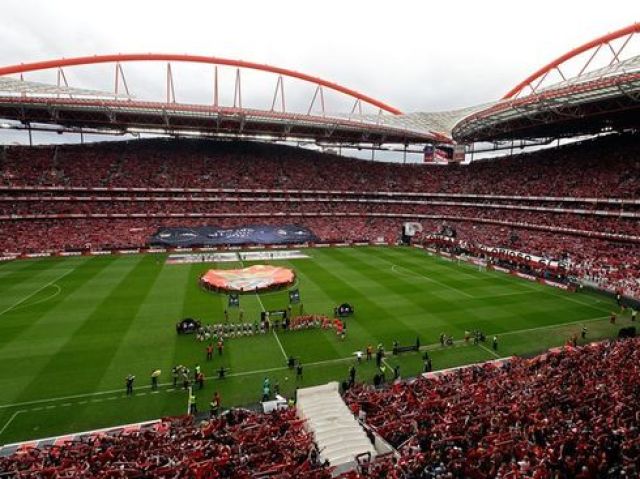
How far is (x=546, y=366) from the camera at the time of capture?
17922 millimetres

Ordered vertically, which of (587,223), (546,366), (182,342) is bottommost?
(182,342)

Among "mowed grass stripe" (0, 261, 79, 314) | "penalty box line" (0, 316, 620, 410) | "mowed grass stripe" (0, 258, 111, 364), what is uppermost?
"mowed grass stripe" (0, 261, 79, 314)

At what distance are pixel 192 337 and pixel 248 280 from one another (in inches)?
461

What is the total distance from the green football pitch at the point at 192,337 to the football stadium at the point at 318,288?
0.17m

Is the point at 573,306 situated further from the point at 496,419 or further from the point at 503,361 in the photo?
the point at 496,419

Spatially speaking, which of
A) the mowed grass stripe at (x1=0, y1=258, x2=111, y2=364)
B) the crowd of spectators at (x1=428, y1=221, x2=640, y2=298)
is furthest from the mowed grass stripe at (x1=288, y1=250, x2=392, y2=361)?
the crowd of spectators at (x1=428, y1=221, x2=640, y2=298)

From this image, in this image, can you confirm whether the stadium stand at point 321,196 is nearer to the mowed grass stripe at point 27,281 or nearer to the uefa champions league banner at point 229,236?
the uefa champions league banner at point 229,236

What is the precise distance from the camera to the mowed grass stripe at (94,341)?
18.9 metres

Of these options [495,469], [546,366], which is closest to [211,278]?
[546,366]

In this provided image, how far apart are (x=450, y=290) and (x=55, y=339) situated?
3022 cm

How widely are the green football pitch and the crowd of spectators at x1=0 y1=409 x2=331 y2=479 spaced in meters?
5.12

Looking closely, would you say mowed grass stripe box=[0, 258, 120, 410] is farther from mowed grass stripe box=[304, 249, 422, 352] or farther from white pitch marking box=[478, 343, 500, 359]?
white pitch marking box=[478, 343, 500, 359]

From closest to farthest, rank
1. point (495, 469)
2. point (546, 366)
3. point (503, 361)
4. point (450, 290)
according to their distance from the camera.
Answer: point (495, 469)
point (546, 366)
point (503, 361)
point (450, 290)

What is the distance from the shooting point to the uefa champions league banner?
177 ft
